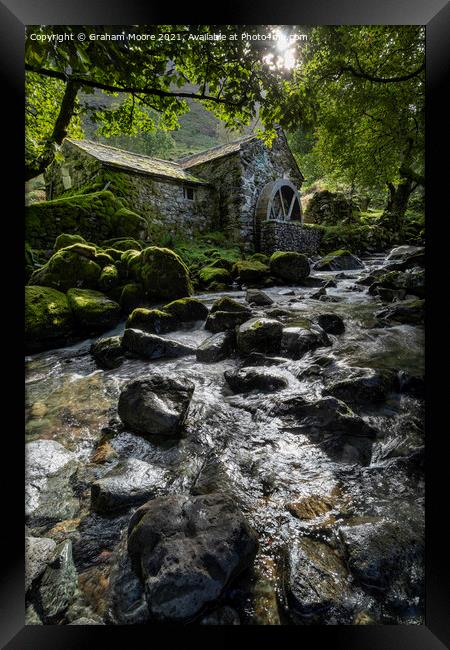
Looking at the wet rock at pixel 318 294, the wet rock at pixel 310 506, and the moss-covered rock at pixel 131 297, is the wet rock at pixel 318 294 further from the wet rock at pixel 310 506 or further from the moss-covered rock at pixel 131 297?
the wet rock at pixel 310 506

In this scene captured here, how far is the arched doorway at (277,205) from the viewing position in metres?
4.10

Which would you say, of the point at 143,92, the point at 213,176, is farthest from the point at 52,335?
the point at 213,176

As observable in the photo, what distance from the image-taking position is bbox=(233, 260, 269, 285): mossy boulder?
11.5 feet

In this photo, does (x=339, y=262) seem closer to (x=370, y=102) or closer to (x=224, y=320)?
(x=224, y=320)

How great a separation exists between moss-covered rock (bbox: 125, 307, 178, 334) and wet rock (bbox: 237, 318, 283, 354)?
871 mm

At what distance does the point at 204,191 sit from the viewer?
440cm

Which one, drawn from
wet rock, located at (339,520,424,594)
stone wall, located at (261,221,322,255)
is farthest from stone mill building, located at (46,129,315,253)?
wet rock, located at (339,520,424,594)

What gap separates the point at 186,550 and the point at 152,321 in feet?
8.19

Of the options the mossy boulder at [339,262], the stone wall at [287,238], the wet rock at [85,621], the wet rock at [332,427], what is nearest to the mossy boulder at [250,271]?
the stone wall at [287,238]

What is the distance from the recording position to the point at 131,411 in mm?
1963

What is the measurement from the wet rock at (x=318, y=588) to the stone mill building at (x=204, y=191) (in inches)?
136

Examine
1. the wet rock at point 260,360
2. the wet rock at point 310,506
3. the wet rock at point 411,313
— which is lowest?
the wet rock at point 310,506

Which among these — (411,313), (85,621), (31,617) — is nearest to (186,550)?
(85,621)

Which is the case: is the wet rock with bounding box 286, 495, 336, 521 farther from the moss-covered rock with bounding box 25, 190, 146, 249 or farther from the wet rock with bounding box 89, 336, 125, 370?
the moss-covered rock with bounding box 25, 190, 146, 249
